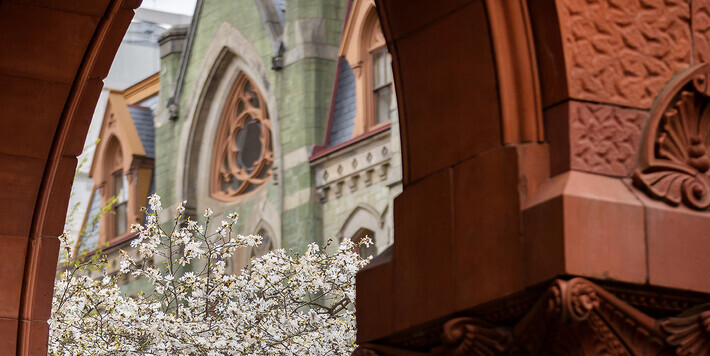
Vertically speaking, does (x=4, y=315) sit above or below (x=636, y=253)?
above

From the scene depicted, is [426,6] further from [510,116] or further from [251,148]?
[251,148]

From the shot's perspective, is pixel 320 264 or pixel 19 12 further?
pixel 320 264

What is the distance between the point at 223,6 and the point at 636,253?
3192cm

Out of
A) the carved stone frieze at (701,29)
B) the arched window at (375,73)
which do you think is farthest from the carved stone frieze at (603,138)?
the arched window at (375,73)

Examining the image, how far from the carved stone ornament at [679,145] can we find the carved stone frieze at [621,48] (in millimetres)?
68

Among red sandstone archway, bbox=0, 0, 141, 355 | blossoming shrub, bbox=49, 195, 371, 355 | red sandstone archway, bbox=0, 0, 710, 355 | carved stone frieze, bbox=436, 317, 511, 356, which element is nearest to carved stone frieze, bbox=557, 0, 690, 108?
red sandstone archway, bbox=0, 0, 710, 355

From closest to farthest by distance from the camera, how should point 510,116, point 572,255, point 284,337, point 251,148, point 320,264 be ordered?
point 572,255 → point 510,116 → point 284,337 → point 320,264 → point 251,148

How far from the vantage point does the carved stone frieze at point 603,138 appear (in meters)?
5.13

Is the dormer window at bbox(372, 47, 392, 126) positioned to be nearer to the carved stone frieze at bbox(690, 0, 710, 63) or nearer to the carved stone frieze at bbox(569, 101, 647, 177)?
the carved stone frieze at bbox(690, 0, 710, 63)

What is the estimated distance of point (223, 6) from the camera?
3641 cm

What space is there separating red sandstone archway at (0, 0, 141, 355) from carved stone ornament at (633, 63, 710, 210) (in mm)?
4291

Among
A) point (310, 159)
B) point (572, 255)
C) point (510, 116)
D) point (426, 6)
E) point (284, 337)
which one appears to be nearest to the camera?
point (572, 255)

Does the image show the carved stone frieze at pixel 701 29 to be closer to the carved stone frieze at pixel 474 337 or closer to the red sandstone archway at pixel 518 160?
the red sandstone archway at pixel 518 160

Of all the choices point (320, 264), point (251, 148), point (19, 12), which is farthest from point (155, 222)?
point (19, 12)
